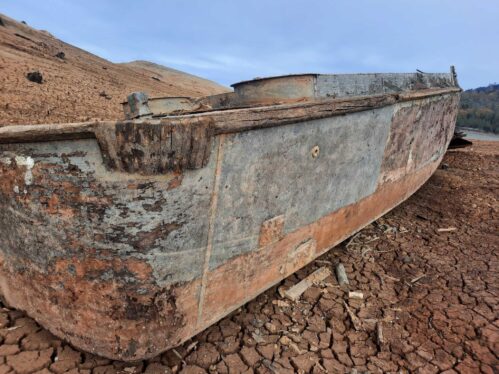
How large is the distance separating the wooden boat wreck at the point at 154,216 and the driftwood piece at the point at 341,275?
0.58 meters

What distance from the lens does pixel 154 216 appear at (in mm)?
1625

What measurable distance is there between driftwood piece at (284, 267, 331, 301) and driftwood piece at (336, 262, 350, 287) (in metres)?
0.08

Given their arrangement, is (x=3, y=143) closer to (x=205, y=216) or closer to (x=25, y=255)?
(x=25, y=255)

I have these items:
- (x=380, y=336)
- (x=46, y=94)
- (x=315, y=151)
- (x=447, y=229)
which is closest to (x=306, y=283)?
(x=380, y=336)

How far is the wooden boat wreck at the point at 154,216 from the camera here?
5.09 ft

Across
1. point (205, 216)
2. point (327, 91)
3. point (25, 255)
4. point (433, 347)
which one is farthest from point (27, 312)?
point (327, 91)

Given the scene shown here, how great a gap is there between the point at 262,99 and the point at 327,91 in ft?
2.24

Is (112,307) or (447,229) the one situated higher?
(112,307)

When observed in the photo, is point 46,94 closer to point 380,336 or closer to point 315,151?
point 315,151

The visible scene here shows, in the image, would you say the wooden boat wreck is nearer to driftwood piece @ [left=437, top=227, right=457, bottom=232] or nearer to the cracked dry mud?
the cracked dry mud

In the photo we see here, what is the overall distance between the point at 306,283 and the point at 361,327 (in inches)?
21.2

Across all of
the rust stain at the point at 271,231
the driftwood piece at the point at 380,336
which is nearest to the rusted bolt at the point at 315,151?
the rust stain at the point at 271,231

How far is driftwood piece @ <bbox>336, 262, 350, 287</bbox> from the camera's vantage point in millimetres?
2895

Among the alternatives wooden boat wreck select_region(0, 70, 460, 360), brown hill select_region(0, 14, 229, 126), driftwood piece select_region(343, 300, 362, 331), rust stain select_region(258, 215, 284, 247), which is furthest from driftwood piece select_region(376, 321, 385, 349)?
brown hill select_region(0, 14, 229, 126)
